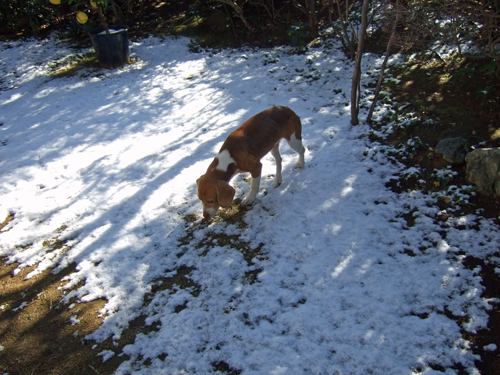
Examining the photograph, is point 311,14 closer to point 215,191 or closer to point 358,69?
point 358,69

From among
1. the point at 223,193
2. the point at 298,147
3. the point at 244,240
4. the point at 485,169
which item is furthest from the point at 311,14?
the point at 244,240

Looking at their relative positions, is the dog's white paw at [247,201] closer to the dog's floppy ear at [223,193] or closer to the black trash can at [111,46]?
the dog's floppy ear at [223,193]

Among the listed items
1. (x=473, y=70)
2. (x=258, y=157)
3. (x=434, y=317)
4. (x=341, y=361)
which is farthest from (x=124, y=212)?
(x=473, y=70)

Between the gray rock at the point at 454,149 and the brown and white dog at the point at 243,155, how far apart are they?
211 centimetres

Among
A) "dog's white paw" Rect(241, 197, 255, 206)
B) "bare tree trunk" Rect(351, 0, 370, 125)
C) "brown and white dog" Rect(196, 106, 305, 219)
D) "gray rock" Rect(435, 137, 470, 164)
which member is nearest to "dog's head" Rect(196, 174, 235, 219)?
"brown and white dog" Rect(196, 106, 305, 219)

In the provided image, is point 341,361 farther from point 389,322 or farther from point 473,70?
point 473,70

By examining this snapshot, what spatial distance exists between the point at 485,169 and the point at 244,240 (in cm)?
317

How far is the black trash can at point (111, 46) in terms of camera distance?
8.25 m

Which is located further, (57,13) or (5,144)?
Result: (57,13)

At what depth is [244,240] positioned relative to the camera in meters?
4.02

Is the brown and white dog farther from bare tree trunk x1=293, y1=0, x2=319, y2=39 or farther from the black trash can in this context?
the black trash can

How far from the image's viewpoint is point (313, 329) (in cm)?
298

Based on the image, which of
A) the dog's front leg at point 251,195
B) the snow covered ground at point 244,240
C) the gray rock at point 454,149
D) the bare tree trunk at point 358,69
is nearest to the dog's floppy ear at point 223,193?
the snow covered ground at point 244,240

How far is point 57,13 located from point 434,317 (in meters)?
13.2
